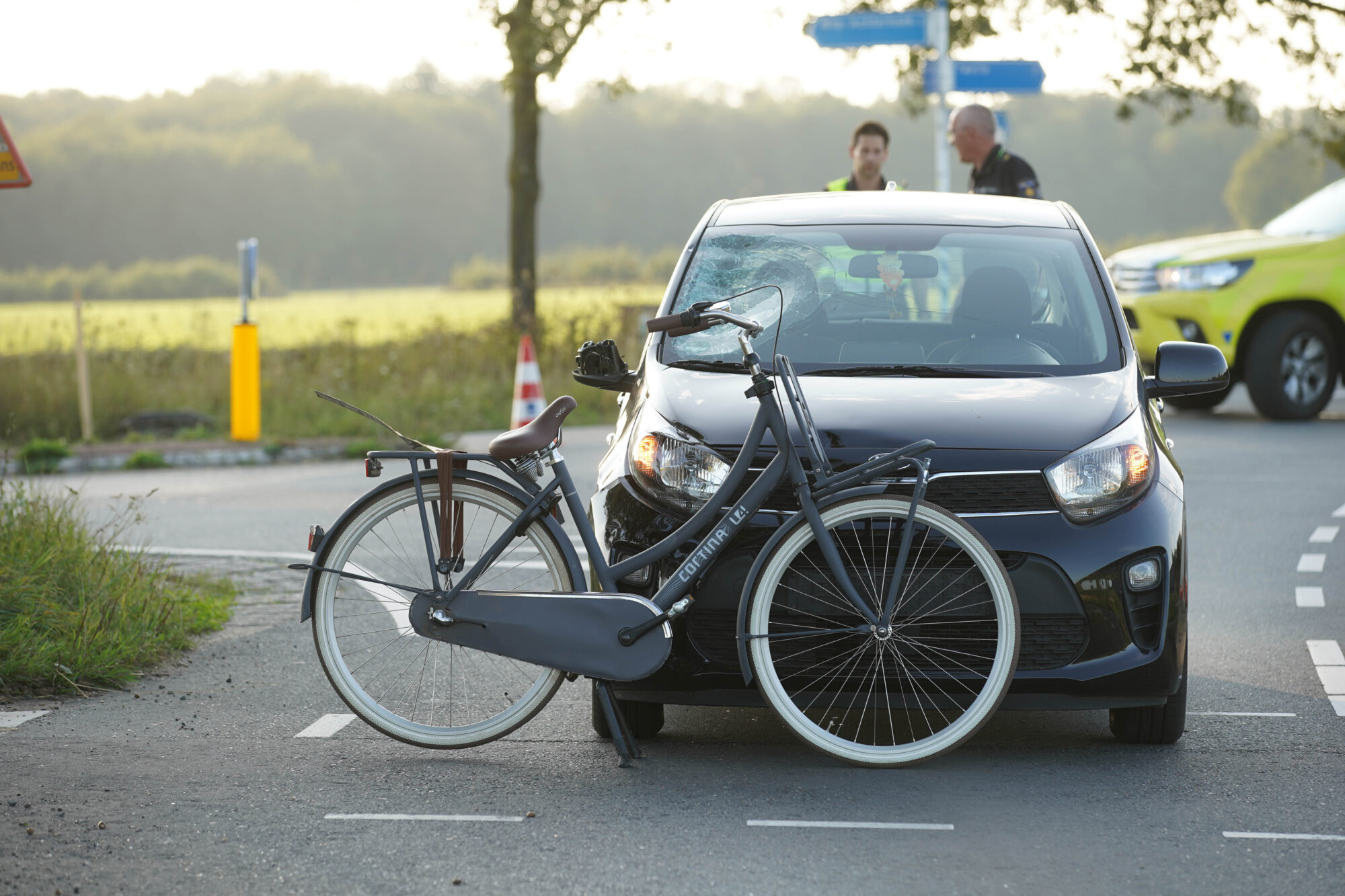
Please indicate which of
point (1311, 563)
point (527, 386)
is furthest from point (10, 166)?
point (527, 386)

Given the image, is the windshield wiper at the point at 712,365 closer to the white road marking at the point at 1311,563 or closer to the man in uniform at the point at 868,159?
the white road marking at the point at 1311,563

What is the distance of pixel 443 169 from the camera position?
111938 millimetres

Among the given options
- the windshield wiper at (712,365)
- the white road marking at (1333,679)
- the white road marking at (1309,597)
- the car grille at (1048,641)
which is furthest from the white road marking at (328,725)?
the white road marking at (1309,597)

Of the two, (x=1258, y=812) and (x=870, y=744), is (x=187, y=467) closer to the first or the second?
(x=870, y=744)

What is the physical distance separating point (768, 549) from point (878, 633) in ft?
1.16

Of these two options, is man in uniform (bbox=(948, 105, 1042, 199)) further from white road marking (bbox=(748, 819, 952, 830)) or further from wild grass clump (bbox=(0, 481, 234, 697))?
white road marking (bbox=(748, 819, 952, 830))

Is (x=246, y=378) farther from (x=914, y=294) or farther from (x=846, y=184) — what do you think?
(x=914, y=294)

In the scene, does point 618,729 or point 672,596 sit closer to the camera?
point 672,596

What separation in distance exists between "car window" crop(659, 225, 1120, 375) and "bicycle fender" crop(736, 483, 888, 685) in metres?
0.78

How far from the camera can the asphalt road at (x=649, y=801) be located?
3.61m

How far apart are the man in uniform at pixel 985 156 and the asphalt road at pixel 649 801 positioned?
3.91m

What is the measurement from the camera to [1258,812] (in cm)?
406

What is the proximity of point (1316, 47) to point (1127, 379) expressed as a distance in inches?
744

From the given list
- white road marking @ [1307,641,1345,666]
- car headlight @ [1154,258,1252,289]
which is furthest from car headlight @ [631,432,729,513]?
car headlight @ [1154,258,1252,289]
